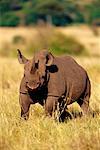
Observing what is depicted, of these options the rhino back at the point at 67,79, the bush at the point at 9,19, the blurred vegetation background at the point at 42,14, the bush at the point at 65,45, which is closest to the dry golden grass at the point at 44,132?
the rhino back at the point at 67,79

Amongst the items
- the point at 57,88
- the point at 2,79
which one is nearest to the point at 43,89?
the point at 57,88

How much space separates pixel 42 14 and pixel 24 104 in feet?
215

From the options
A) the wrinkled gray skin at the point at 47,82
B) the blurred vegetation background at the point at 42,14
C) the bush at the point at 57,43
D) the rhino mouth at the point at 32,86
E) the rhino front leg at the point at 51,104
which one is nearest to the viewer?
the rhino mouth at the point at 32,86

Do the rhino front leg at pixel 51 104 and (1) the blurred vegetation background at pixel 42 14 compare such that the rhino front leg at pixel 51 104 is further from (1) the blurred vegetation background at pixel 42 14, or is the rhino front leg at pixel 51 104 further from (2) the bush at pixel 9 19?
(2) the bush at pixel 9 19

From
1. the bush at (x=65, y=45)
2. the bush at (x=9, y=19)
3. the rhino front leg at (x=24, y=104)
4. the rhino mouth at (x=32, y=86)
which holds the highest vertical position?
the bush at (x=9, y=19)

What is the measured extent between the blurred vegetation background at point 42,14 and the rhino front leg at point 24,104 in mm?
62086

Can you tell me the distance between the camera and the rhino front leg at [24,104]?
754 centimetres

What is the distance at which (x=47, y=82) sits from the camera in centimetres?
747

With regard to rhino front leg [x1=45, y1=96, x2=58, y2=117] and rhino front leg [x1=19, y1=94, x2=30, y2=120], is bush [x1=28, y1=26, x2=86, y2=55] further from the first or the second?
rhino front leg [x1=45, y1=96, x2=58, y2=117]

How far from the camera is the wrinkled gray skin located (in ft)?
23.9

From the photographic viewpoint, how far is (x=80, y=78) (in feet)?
26.6

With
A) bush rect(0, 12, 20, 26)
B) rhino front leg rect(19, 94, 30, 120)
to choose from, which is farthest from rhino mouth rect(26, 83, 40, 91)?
bush rect(0, 12, 20, 26)

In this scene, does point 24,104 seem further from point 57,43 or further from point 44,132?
point 57,43

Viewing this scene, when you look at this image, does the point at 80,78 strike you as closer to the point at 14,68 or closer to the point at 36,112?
the point at 36,112
